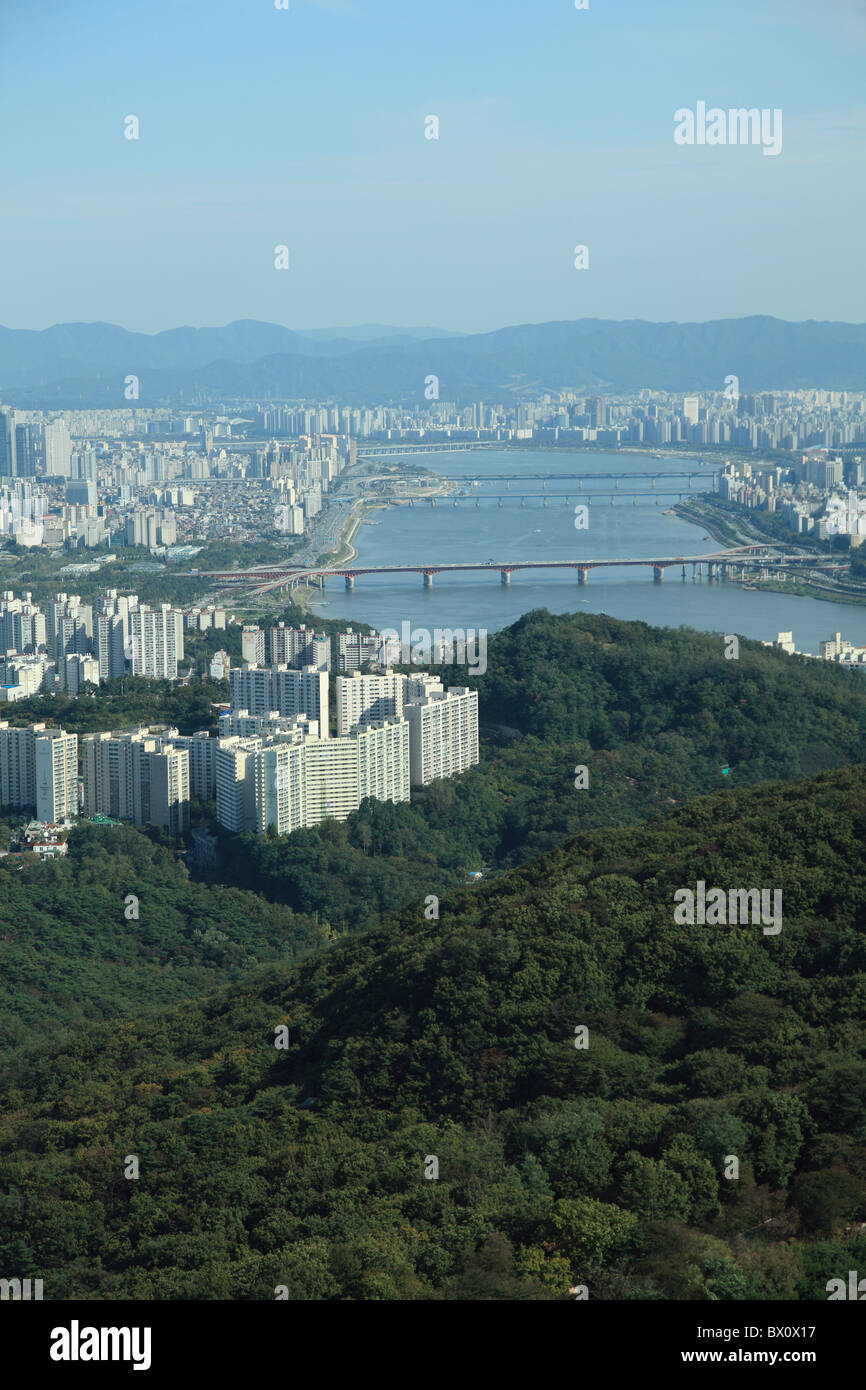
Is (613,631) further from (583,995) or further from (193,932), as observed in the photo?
(583,995)

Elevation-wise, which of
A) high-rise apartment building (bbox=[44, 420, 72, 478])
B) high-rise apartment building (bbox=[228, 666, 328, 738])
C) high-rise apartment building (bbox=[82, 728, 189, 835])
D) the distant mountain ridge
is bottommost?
high-rise apartment building (bbox=[82, 728, 189, 835])

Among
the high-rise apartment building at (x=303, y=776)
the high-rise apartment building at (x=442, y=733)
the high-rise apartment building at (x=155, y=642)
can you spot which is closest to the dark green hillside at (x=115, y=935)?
the high-rise apartment building at (x=303, y=776)

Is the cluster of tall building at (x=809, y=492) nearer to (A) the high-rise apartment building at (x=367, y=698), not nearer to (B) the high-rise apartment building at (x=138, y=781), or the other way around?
(A) the high-rise apartment building at (x=367, y=698)

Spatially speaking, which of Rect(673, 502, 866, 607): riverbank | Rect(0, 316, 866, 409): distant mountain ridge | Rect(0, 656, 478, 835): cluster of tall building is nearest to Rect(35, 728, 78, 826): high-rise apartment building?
Rect(0, 656, 478, 835): cluster of tall building

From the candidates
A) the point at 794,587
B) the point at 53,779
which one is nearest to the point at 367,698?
the point at 53,779

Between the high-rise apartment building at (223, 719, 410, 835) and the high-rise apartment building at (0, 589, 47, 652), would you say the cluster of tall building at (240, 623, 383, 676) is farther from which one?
the high-rise apartment building at (223, 719, 410, 835)
